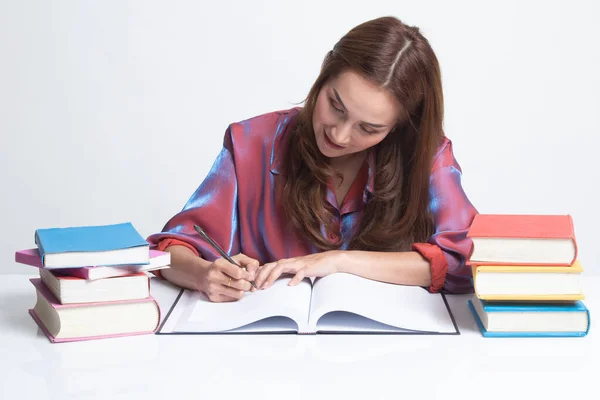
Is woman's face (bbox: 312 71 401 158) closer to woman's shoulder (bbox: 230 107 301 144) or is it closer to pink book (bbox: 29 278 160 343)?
woman's shoulder (bbox: 230 107 301 144)

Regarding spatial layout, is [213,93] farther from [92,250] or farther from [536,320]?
[536,320]

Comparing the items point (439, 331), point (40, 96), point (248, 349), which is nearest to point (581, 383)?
point (439, 331)

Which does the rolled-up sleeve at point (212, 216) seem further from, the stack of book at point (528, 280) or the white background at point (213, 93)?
the white background at point (213, 93)

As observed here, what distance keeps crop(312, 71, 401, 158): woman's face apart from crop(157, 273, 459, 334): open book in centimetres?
37

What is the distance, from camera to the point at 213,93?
14.7 ft

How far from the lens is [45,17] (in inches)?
176

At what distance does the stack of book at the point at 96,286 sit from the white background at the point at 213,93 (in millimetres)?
2863

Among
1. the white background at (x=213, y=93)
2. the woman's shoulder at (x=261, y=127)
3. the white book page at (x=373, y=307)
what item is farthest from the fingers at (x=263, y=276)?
the white background at (x=213, y=93)

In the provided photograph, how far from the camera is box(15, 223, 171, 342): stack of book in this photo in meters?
1.61

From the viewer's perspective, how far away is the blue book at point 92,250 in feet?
5.25

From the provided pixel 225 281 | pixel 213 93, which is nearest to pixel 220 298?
pixel 225 281

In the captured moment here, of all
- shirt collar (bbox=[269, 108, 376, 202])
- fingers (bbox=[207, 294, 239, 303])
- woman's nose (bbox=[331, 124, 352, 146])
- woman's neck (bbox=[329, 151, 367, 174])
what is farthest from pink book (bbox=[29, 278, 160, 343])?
woman's neck (bbox=[329, 151, 367, 174])

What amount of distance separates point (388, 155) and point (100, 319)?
964 mm

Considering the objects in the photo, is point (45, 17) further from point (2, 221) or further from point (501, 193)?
point (501, 193)
